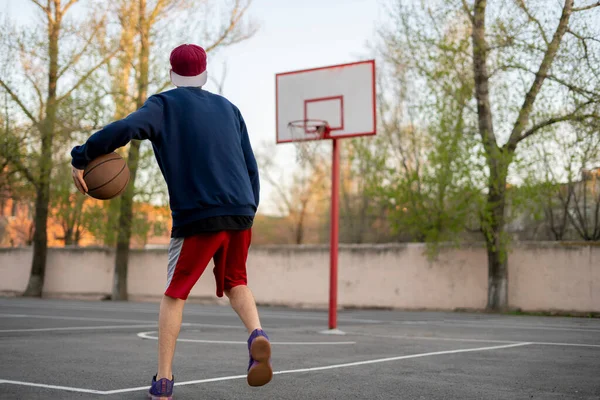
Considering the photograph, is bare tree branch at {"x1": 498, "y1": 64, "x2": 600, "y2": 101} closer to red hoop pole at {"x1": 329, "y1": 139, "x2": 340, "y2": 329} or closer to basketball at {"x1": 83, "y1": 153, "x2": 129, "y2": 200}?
red hoop pole at {"x1": 329, "y1": 139, "x2": 340, "y2": 329}

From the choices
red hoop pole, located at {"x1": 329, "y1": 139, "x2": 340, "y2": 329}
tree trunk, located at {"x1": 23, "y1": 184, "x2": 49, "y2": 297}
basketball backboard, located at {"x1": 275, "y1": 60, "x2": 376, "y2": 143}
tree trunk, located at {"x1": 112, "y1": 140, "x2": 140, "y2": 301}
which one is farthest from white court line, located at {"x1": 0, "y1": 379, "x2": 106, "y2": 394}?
tree trunk, located at {"x1": 23, "y1": 184, "x2": 49, "y2": 297}

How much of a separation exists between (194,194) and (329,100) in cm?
861

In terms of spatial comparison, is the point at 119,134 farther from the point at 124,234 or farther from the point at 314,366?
the point at 124,234

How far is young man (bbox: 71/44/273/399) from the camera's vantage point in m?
4.40

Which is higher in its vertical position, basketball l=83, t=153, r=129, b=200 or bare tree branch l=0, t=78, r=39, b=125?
bare tree branch l=0, t=78, r=39, b=125

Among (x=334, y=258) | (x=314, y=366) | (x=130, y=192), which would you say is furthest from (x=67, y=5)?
(x=314, y=366)

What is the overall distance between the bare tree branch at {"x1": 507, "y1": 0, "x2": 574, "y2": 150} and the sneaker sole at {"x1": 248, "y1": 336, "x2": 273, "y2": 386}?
55.6 ft

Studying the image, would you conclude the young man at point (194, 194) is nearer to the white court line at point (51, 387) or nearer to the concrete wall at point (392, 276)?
the white court line at point (51, 387)

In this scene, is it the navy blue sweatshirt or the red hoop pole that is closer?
the navy blue sweatshirt

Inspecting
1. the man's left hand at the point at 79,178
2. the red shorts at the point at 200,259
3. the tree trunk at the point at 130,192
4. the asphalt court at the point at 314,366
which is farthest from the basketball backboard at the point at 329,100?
the tree trunk at the point at 130,192

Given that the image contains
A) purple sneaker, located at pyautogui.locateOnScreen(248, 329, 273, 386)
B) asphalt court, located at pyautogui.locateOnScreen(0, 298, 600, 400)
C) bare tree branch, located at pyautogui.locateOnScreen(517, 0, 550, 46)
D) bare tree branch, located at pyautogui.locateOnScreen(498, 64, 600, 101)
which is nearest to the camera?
purple sneaker, located at pyautogui.locateOnScreen(248, 329, 273, 386)

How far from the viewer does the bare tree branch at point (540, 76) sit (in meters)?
19.2

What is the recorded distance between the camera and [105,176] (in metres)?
4.63

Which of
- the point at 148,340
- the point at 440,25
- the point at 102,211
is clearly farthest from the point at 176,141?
the point at 102,211
